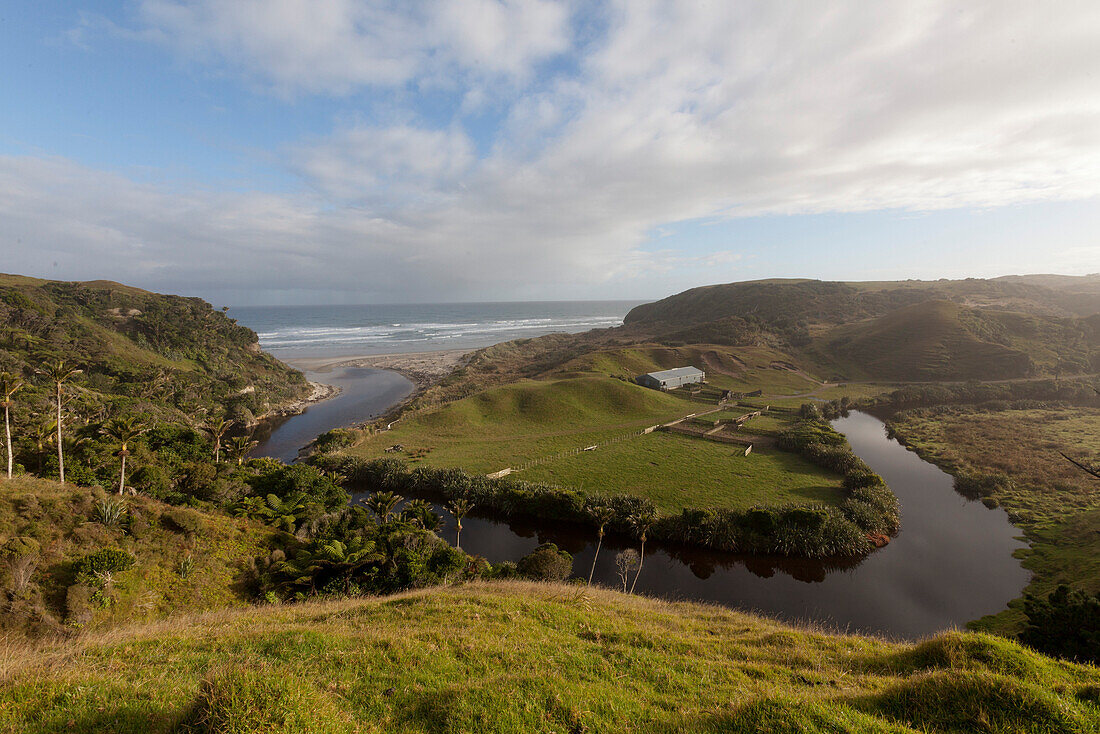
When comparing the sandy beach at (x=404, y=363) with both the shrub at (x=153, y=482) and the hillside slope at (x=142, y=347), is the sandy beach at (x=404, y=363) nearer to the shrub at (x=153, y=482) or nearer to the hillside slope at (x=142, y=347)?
the hillside slope at (x=142, y=347)

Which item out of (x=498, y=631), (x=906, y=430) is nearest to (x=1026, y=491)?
(x=906, y=430)

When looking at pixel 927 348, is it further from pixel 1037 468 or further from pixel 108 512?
pixel 108 512

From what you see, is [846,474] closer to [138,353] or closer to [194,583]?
[194,583]

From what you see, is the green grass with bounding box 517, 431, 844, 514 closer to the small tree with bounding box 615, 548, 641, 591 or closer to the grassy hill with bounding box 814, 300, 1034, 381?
the small tree with bounding box 615, 548, 641, 591

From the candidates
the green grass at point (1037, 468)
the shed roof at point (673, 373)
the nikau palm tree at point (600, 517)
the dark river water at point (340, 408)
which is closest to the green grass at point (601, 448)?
the shed roof at point (673, 373)

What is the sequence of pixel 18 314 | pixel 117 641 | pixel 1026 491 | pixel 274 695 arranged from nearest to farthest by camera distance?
pixel 274 695, pixel 117 641, pixel 1026 491, pixel 18 314
